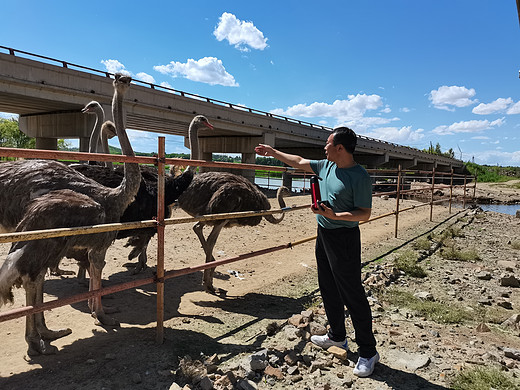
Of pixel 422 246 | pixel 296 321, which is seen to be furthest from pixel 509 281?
pixel 296 321

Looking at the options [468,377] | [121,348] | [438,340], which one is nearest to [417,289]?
[438,340]

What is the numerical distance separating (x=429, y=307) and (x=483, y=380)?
1.40 m

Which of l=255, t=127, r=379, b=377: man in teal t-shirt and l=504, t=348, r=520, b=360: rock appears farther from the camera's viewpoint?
l=504, t=348, r=520, b=360: rock

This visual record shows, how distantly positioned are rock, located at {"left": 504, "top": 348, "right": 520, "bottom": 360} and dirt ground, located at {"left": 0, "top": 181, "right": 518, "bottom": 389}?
1.86 metres

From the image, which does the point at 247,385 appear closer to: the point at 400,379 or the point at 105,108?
the point at 400,379

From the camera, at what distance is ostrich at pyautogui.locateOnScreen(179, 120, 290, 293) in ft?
15.2

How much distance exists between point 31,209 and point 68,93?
13.8 m

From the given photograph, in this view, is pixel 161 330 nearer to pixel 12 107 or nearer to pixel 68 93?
pixel 68 93

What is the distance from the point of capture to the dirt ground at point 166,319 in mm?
2601

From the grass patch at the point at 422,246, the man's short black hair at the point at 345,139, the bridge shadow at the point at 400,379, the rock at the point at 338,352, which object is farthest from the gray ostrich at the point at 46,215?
the grass patch at the point at 422,246

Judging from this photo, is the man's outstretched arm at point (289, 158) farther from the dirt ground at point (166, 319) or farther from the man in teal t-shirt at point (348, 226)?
the dirt ground at point (166, 319)

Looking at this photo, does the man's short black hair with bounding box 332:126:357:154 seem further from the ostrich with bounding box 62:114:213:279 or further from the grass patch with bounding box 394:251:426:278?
the grass patch with bounding box 394:251:426:278

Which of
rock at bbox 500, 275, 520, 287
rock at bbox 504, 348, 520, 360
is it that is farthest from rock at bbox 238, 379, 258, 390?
rock at bbox 500, 275, 520, 287

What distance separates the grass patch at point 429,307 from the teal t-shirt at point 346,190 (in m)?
1.73
